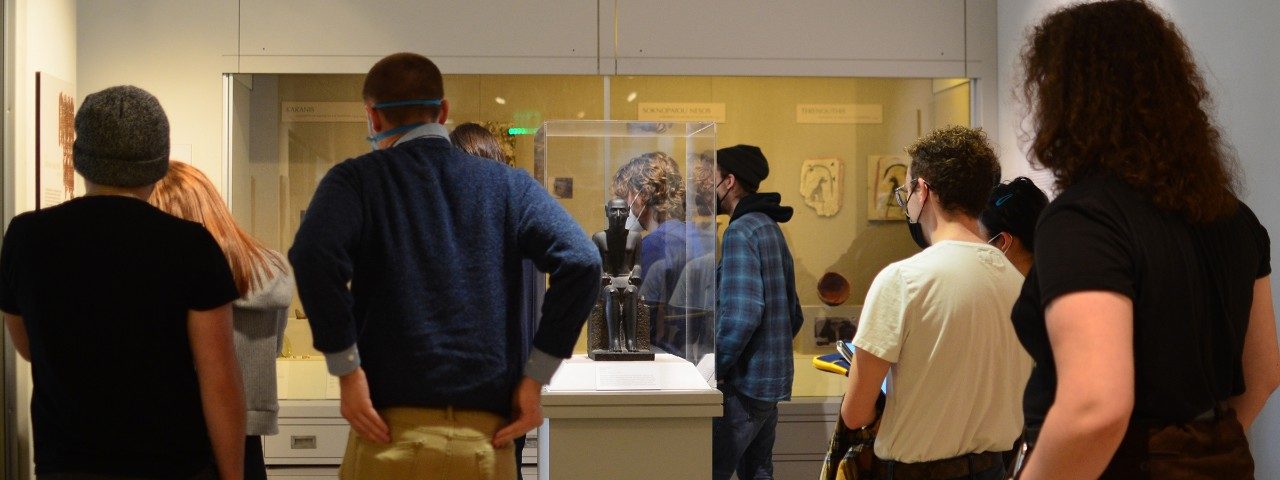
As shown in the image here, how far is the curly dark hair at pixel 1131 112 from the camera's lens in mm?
1454

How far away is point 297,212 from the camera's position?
492 centimetres

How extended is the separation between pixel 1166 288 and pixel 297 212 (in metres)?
4.13

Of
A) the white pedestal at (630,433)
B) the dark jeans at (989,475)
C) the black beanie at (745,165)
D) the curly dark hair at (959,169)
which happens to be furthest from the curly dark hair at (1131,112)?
the black beanie at (745,165)

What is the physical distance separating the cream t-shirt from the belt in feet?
0.05

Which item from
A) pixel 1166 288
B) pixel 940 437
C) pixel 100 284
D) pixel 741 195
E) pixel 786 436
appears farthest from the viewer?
pixel 786 436

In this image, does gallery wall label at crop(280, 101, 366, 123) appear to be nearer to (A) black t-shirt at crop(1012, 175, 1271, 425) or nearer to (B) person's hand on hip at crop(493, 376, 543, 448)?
(B) person's hand on hip at crop(493, 376, 543, 448)

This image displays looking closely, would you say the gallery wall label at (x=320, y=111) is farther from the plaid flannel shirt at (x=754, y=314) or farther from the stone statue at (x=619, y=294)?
the plaid flannel shirt at (x=754, y=314)

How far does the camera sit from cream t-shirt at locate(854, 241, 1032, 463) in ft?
7.32

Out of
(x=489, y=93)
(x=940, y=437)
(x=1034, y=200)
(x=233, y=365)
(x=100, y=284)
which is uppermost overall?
(x=489, y=93)

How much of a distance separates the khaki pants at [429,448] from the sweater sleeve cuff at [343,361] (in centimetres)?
12

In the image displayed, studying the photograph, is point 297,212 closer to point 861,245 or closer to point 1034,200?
point 861,245

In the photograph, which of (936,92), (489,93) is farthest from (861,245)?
(489,93)

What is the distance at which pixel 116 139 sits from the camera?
2.01m

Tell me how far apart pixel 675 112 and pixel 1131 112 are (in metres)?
3.47
